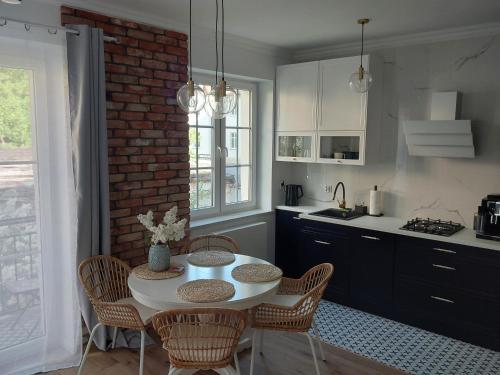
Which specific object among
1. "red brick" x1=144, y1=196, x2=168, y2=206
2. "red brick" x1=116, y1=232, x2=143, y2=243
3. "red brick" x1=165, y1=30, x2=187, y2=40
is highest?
"red brick" x1=165, y1=30, x2=187, y2=40

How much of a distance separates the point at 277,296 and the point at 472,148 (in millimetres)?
1960

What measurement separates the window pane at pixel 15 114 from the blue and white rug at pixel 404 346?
8.51ft

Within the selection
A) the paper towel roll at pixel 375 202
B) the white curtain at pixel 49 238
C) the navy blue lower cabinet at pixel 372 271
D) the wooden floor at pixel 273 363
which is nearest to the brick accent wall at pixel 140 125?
the white curtain at pixel 49 238

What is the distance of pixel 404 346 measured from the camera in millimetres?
3117

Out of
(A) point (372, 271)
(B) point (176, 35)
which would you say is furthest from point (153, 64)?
(A) point (372, 271)

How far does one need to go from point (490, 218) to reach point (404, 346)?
1.17 m

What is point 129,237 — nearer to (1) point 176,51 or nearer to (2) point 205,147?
(2) point 205,147

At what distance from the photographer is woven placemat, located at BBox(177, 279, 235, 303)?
2201 mm

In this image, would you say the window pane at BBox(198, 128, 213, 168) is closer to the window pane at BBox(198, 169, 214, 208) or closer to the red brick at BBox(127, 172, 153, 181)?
the window pane at BBox(198, 169, 214, 208)

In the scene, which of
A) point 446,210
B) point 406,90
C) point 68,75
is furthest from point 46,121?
point 446,210

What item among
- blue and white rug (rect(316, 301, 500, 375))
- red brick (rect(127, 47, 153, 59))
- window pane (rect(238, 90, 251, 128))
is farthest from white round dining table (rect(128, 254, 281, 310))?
window pane (rect(238, 90, 251, 128))

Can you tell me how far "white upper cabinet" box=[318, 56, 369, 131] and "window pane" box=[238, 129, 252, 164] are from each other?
0.82 m

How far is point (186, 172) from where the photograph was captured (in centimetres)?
354

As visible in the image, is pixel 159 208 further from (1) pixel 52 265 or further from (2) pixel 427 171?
(2) pixel 427 171
